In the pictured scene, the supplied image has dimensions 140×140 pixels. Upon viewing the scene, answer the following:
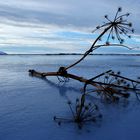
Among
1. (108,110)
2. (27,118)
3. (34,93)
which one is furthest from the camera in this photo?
(34,93)

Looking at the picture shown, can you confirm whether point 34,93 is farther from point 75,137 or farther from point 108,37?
point 75,137

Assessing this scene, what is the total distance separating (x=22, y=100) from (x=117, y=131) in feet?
13.1

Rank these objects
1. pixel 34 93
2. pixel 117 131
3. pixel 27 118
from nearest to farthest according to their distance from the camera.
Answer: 1. pixel 117 131
2. pixel 27 118
3. pixel 34 93

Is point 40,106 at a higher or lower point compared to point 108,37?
lower

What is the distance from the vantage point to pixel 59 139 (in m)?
6.99

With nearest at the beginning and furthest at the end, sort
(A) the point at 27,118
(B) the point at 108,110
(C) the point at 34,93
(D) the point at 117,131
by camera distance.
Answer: (D) the point at 117,131
(A) the point at 27,118
(B) the point at 108,110
(C) the point at 34,93

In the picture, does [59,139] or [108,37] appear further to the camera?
[108,37]

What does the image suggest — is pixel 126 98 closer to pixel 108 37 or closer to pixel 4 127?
pixel 108 37

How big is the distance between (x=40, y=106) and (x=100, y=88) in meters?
2.17

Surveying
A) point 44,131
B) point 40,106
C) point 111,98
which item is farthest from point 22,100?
point 44,131

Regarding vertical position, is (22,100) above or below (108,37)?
below

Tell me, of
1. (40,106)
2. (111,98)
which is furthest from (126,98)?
(40,106)

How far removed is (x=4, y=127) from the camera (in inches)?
300

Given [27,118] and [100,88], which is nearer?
[27,118]
